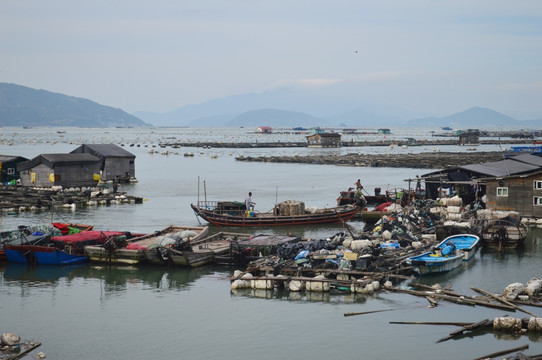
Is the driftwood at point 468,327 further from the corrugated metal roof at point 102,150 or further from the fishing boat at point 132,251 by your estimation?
the corrugated metal roof at point 102,150

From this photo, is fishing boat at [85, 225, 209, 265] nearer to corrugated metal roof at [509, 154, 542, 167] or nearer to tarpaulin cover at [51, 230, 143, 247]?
tarpaulin cover at [51, 230, 143, 247]

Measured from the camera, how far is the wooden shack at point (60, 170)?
5144 cm

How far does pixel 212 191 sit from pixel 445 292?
126 ft

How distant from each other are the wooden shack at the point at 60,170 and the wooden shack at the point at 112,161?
2.55 m

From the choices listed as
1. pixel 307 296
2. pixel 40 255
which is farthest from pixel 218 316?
→ pixel 40 255

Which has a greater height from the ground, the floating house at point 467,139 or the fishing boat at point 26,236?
the floating house at point 467,139

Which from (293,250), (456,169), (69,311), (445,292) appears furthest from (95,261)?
(456,169)

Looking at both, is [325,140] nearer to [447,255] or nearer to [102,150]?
[102,150]

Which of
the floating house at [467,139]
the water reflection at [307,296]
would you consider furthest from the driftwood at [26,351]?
the floating house at [467,139]

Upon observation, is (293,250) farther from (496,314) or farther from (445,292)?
(496,314)

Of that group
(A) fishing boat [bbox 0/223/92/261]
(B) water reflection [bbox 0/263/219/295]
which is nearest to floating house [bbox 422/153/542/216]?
(B) water reflection [bbox 0/263/219/295]

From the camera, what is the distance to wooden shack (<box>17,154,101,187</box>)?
51438mm

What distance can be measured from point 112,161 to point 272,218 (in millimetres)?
27035

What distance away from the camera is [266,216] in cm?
3556
